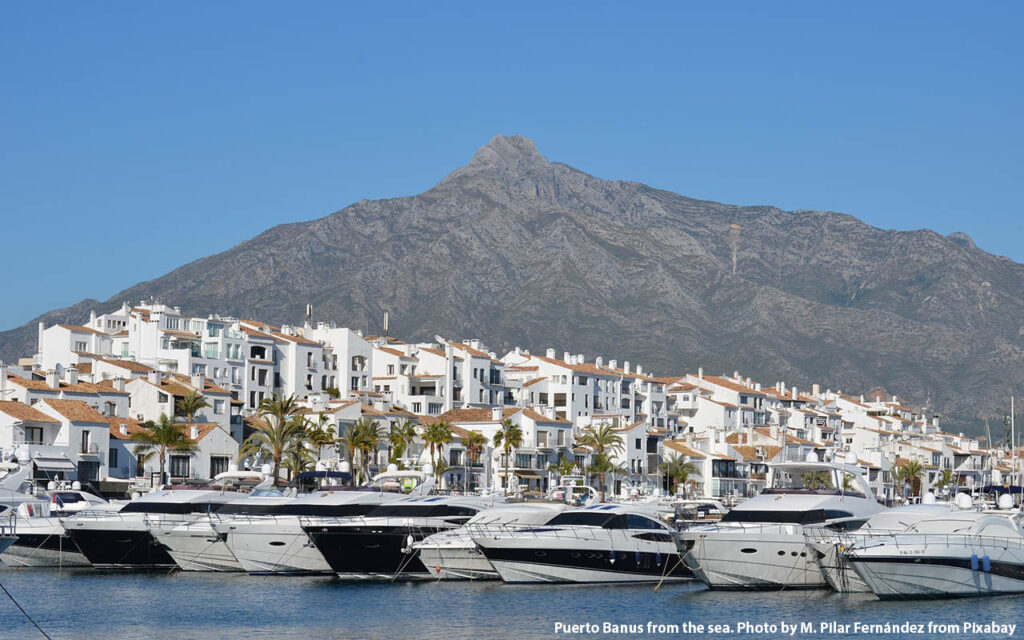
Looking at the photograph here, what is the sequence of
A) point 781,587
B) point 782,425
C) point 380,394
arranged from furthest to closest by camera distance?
point 782,425, point 380,394, point 781,587

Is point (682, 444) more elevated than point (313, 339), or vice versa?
point (313, 339)

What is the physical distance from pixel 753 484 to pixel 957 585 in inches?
3861

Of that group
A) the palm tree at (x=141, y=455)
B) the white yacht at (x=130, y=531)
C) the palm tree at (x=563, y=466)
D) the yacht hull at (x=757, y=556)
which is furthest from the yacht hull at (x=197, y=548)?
the palm tree at (x=563, y=466)

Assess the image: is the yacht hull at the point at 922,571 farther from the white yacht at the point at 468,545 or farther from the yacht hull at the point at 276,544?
the yacht hull at the point at 276,544

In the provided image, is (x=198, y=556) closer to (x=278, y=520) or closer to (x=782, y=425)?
(x=278, y=520)

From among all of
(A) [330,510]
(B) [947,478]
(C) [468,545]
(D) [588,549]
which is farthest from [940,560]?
(B) [947,478]

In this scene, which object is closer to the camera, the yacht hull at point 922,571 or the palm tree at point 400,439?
the yacht hull at point 922,571

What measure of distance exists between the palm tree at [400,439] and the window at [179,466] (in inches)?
647

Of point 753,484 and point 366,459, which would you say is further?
point 753,484

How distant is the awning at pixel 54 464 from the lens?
92438 millimetres

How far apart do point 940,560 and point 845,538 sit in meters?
3.23

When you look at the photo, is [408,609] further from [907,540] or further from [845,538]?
[907,540]

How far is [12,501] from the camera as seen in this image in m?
64.4

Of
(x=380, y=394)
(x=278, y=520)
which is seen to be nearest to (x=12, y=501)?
(x=278, y=520)
